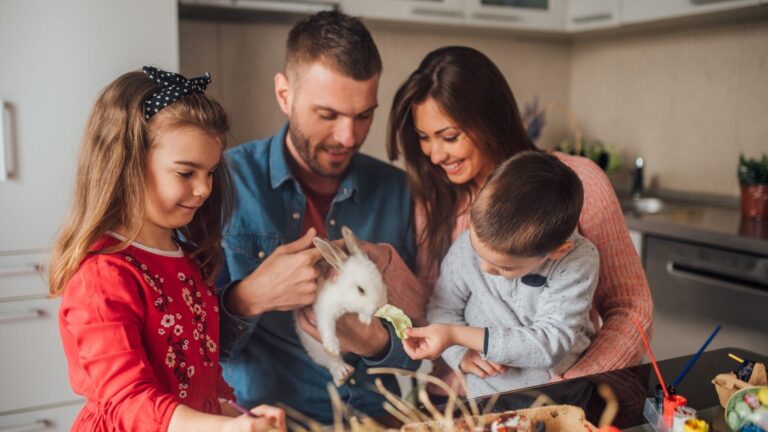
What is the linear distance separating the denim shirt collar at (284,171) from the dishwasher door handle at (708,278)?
4.39 ft

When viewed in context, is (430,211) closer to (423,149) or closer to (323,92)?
(423,149)

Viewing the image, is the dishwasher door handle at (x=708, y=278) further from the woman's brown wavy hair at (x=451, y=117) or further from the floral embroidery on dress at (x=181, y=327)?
the floral embroidery on dress at (x=181, y=327)

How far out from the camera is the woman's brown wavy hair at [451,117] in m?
1.16

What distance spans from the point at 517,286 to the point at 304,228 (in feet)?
1.18

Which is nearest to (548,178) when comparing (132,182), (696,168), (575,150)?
(132,182)

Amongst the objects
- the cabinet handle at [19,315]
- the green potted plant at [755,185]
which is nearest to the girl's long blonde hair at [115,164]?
the cabinet handle at [19,315]

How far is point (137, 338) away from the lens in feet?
2.69

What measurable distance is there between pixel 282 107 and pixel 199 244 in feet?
0.93

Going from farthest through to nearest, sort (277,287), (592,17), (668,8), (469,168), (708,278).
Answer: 1. (668,8)
2. (592,17)
3. (708,278)
4. (469,168)
5. (277,287)

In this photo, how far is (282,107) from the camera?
1145 mm

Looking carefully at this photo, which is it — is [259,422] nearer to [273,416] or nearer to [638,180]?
[273,416]

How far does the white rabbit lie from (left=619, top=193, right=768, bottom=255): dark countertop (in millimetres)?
1271

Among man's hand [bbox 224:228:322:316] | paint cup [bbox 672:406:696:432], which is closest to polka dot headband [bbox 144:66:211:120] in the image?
man's hand [bbox 224:228:322:316]

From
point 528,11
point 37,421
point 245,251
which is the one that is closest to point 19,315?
point 37,421
